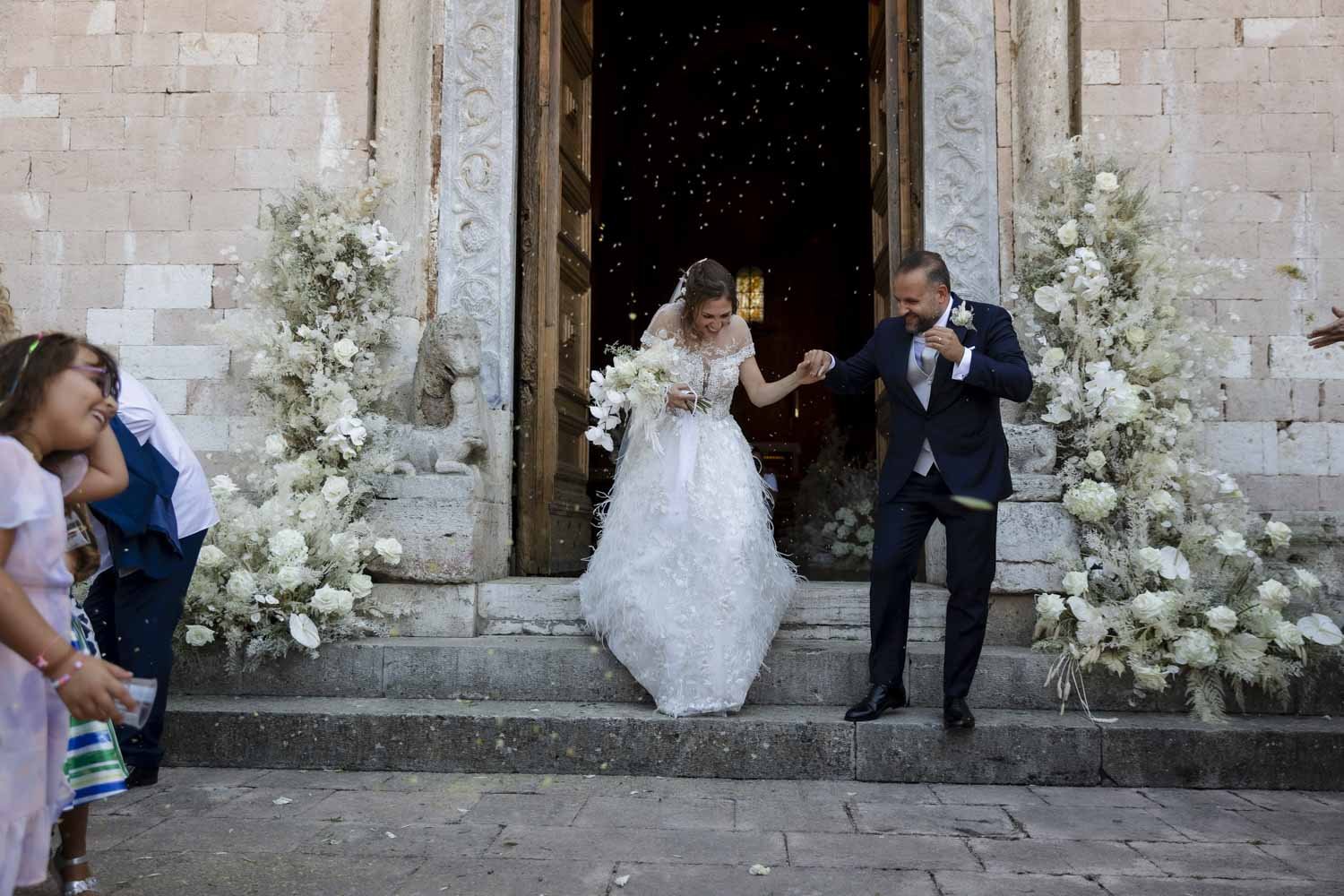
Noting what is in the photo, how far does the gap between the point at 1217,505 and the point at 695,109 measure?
13.2 m

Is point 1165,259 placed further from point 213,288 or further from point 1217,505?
point 213,288

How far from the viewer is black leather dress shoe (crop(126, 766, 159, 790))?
392cm

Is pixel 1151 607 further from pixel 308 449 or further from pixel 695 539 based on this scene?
pixel 308 449

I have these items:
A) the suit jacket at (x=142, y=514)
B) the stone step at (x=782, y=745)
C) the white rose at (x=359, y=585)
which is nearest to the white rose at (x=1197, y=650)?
Answer: the stone step at (x=782, y=745)

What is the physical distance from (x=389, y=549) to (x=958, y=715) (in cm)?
253

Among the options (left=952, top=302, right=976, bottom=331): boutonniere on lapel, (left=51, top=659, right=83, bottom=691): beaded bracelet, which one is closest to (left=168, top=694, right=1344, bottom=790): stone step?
(left=952, top=302, right=976, bottom=331): boutonniere on lapel

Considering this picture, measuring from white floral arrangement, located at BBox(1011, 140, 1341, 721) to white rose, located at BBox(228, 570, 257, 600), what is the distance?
3.33m

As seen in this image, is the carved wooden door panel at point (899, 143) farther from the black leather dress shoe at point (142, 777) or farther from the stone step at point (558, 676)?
the black leather dress shoe at point (142, 777)

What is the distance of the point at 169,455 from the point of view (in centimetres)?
378

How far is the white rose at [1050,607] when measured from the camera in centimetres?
459

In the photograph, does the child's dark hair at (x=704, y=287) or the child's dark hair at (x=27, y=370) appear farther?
the child's dark hair at (x=704, y=287)

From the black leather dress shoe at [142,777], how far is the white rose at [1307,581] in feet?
14.9

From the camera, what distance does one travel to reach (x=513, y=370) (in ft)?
20.3

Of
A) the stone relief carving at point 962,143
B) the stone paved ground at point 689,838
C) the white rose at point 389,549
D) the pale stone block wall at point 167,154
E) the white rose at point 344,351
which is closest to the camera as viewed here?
the stone paved ground at point 689,838
